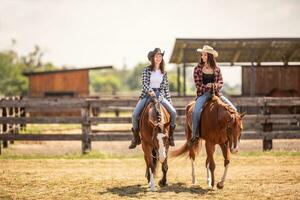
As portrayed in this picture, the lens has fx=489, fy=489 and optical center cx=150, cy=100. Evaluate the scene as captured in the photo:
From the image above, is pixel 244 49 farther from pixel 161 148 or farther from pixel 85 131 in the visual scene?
pixel 161 148

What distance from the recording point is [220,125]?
8766 mm

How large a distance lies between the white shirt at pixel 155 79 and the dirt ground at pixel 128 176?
6.38ft

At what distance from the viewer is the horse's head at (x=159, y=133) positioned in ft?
27.8

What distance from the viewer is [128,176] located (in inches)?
419

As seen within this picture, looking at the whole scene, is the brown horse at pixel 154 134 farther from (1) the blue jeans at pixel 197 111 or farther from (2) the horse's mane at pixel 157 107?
(1) the blue jeans at pixel 197 111

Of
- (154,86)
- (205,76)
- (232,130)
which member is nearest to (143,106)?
(154,86)

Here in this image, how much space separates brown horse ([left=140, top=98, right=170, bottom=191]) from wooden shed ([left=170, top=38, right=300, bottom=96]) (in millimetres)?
13067

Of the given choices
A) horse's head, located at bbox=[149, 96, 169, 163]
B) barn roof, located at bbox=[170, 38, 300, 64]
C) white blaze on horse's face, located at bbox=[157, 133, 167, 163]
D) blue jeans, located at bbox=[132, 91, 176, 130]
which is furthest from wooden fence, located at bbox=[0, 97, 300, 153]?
barn roof, located at bbox=[170, 38, 300, 64]

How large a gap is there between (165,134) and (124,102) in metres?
6.77

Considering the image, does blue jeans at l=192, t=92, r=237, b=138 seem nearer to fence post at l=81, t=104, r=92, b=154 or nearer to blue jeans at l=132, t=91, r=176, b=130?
blue jeans at l=132, t=91, r=176, b=130

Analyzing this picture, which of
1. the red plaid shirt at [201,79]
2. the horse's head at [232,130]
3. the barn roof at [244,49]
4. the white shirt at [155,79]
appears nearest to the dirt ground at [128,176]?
the horse's head at [232,130]

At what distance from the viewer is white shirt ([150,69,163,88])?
9.47 meters

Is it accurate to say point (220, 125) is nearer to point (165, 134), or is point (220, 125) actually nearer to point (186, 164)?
point (165, 134)

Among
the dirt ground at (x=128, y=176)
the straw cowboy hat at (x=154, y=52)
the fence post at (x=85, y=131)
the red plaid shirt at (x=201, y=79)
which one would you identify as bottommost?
the dirt ground at (x=128, y=176)
